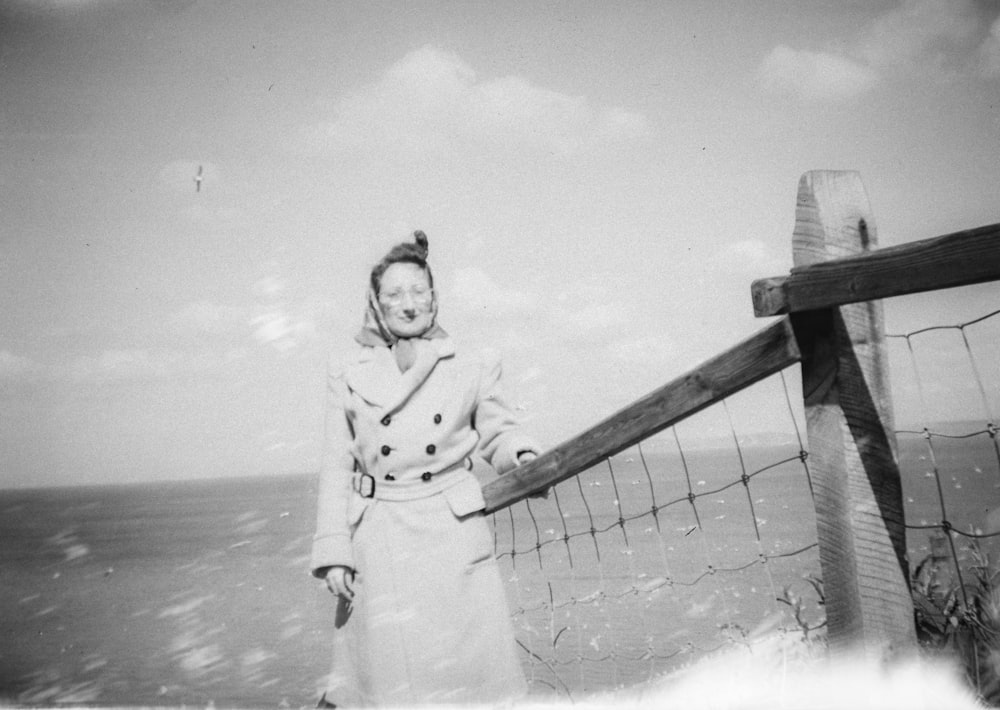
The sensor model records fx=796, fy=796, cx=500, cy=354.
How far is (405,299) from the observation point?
105 inches

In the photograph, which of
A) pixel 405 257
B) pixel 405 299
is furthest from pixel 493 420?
pixel 405 257

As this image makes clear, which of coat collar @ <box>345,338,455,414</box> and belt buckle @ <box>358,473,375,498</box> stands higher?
coat collar @ <box>345,338,455,414</box>

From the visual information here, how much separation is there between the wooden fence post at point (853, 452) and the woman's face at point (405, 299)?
1336 mm

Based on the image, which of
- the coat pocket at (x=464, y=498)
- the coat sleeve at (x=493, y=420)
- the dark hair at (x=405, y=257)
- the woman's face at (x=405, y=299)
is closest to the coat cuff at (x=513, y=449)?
the coat sleeve at (x=493, y=420)

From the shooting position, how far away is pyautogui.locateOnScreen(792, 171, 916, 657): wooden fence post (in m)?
1.63

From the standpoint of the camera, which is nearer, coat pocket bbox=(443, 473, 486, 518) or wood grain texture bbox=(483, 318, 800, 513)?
wood grain texture bbox=(483, 318, 800, 513)

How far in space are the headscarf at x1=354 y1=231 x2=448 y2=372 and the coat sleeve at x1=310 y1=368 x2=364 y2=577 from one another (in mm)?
171

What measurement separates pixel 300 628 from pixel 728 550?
13.7 meters

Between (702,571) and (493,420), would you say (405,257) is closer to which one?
(493,420)

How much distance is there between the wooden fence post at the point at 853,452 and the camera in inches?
64.0

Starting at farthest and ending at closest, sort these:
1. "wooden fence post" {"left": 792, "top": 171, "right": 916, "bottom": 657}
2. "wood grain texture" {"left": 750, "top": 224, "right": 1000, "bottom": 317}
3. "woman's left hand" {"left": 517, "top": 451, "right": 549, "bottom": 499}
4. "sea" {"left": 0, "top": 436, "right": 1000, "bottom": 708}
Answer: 1. "sea" {"left": 0, "top": 436, "right": 1000, "bottom": 708}
2. "woman's left hand" {"left": 517, "top": 451, "right": 549, "bottom": 499}
3. "wooden fence post" {"left": 792, "top": 171, "right": 916, "bottom": 657}
4. "wood grain texture" {"left": 750, "top": 224, "right": 1000, "bottom": 317}

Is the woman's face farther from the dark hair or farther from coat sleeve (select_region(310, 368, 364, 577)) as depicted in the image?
coat sleeve (select_region(310, 368, 364, 577))

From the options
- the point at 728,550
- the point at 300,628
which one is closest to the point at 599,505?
A: the point at 728,550

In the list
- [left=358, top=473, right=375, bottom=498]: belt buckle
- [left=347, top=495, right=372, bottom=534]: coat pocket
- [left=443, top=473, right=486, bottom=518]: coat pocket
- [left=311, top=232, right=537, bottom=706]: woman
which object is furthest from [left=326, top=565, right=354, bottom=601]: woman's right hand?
[left=443, top=473, right=486, bottom=518]: coat pocket
